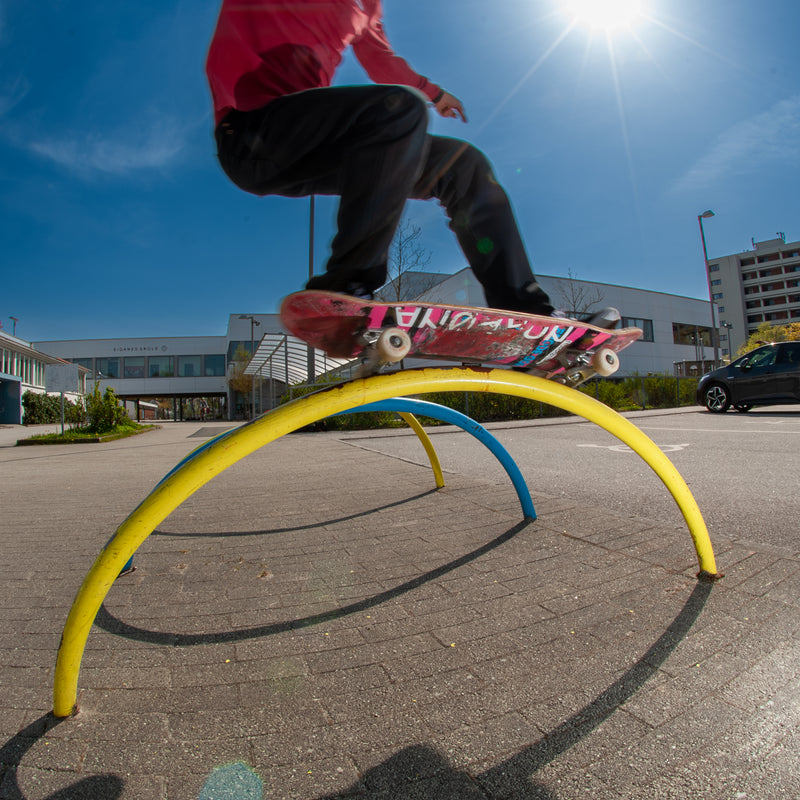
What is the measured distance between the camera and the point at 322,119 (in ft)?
4.58

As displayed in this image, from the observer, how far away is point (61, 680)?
1206 mm

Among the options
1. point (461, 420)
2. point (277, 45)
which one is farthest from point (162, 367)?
point (277, 45)

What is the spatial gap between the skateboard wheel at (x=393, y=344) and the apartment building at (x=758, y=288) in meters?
98.5

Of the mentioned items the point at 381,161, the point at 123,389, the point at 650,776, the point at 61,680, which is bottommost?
the point at 650,776

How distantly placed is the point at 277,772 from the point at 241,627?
0.78m

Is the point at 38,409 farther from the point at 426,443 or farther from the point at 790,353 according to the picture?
the point at 790,353

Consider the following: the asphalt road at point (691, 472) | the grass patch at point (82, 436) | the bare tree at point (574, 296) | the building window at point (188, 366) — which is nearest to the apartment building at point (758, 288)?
the bare tree at point (574, 296)

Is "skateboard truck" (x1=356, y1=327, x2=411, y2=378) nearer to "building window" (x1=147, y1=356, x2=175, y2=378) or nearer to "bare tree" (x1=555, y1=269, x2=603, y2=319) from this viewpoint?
"bare tree" (x1=555, y1=269, x2=603, y2=319)

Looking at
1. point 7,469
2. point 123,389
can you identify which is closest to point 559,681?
point 7,469

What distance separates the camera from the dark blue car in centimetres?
1084

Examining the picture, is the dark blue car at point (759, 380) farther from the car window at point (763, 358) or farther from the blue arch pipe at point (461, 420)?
the blue arch pipe at point (461, 420)

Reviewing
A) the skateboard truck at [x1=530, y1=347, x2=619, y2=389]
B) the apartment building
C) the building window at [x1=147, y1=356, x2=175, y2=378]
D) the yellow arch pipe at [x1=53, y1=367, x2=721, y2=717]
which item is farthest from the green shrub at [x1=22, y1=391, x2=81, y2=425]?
the apartment building

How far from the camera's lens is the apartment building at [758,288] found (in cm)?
8469

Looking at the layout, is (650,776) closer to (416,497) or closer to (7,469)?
(416,497)
